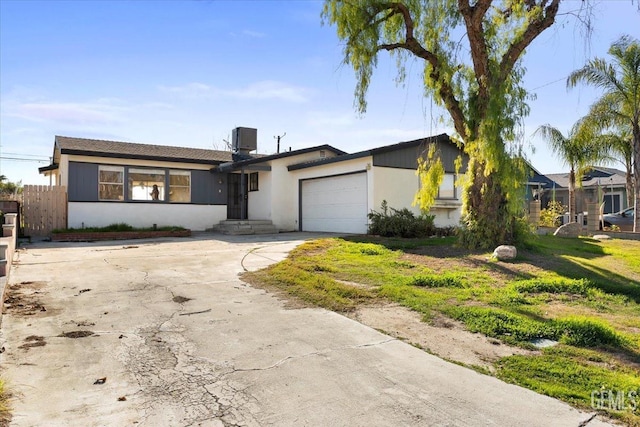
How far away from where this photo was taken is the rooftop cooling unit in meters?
20.6

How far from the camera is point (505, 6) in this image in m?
9.59

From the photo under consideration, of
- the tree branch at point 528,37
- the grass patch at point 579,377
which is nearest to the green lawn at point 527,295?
the grass patch at point 579,377

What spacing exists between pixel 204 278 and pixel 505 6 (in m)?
9.17

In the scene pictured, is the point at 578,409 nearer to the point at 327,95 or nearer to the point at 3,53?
the point at 327,95

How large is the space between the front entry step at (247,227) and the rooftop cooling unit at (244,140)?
4657mm

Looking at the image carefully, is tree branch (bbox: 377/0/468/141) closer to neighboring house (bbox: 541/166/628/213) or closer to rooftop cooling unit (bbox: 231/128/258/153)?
rooftop cooling unit (bbox: 231/128/258/153)

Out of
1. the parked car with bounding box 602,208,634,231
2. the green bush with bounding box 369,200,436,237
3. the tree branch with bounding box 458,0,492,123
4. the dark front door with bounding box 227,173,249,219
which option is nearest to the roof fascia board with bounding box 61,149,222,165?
the dark front door with bounding box 227,173,249,219

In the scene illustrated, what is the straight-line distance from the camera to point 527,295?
5.97 meters

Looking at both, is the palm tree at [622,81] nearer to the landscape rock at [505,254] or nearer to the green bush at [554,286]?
the landscape rock at [505,254]

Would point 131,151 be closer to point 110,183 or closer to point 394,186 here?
point 110,183

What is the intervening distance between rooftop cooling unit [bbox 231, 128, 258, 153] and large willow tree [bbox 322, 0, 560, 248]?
11278 millimetres

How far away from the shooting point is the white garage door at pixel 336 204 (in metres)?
15.6

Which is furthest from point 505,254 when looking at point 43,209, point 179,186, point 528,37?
point 43,209

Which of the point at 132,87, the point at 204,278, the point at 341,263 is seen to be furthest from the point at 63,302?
the point at 132,87
